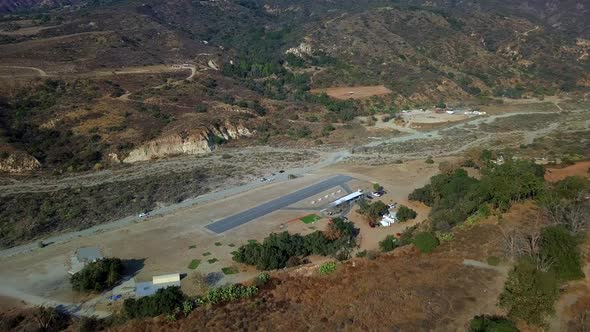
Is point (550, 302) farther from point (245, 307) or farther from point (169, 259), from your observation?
point (169, 259)

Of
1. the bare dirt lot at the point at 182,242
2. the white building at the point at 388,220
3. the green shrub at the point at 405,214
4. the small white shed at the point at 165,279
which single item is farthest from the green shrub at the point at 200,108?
the small white shed at the point at 165,279

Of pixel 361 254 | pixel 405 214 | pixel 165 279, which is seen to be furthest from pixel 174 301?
pixel 405 214

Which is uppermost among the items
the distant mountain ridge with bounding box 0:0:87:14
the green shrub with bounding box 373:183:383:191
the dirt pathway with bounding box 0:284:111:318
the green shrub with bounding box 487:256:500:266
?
the distant mountain ridge with bounding box 0:0:87:14

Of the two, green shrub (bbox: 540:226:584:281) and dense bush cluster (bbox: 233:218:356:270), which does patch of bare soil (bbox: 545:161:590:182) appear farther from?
dense bush cluster (bbox: 233:218:356:270)

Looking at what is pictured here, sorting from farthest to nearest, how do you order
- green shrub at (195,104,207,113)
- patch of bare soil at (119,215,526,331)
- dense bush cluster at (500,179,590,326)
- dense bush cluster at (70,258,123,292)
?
green shrub at (195,104,207,113) → dense bush cluster at (70,258,123,292) → patch of bare soil at (119,215,526,331) → dense bush cluster at (500,179,590,326)

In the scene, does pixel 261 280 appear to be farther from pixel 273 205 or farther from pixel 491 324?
pixel 273 205

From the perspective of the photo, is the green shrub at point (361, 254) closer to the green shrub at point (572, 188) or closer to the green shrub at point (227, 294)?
the green shrub at point (227, 294)

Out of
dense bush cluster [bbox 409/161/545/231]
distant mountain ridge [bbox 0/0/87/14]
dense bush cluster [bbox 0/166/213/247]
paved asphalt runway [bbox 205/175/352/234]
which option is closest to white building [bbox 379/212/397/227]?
dense bush cluster [bbox 409/161/545/231]
